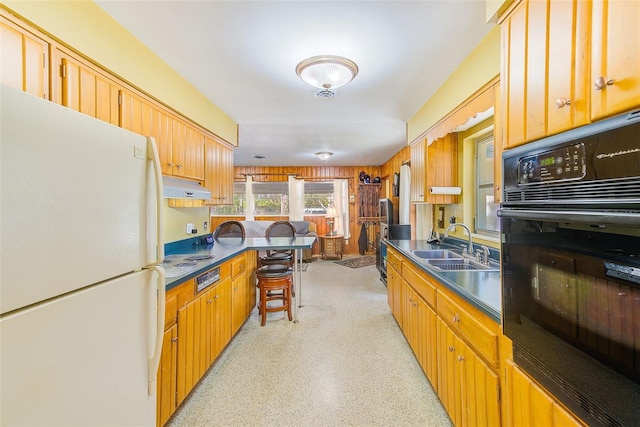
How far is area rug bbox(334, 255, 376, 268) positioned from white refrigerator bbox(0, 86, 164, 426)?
16.8 ft

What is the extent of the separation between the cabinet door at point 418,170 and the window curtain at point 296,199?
4.12 meters

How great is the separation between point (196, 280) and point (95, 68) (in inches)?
56.3

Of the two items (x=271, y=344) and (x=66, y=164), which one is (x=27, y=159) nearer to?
(x=66, y=164)

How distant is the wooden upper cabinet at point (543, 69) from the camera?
76 cm

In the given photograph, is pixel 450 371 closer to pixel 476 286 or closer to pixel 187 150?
pixel 476 286

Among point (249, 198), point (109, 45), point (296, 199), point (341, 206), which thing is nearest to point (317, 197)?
point (296, 199)

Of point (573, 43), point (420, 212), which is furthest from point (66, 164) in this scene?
point (420, 212)

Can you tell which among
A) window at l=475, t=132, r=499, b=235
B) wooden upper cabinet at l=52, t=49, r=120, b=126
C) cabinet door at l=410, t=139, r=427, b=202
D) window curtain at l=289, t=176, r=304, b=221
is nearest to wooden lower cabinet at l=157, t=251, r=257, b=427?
wooden upper cabinet at l=52, t=49, r=120, b=126

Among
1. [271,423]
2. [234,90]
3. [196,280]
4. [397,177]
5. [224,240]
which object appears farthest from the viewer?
[397,177]

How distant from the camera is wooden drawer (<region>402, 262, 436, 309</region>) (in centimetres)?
181

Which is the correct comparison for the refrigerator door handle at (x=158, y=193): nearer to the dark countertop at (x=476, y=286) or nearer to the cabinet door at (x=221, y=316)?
the cabinet door at (x=221, y=316)

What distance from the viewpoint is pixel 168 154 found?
7.21ft

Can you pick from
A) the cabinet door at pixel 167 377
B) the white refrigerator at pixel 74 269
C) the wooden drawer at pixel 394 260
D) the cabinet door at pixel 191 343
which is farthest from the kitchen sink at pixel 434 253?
the white refrigerator at pixel 74 269

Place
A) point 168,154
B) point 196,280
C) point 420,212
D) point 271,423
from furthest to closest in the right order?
point 420,212, point 168,154, point 196,280, point 271,423
